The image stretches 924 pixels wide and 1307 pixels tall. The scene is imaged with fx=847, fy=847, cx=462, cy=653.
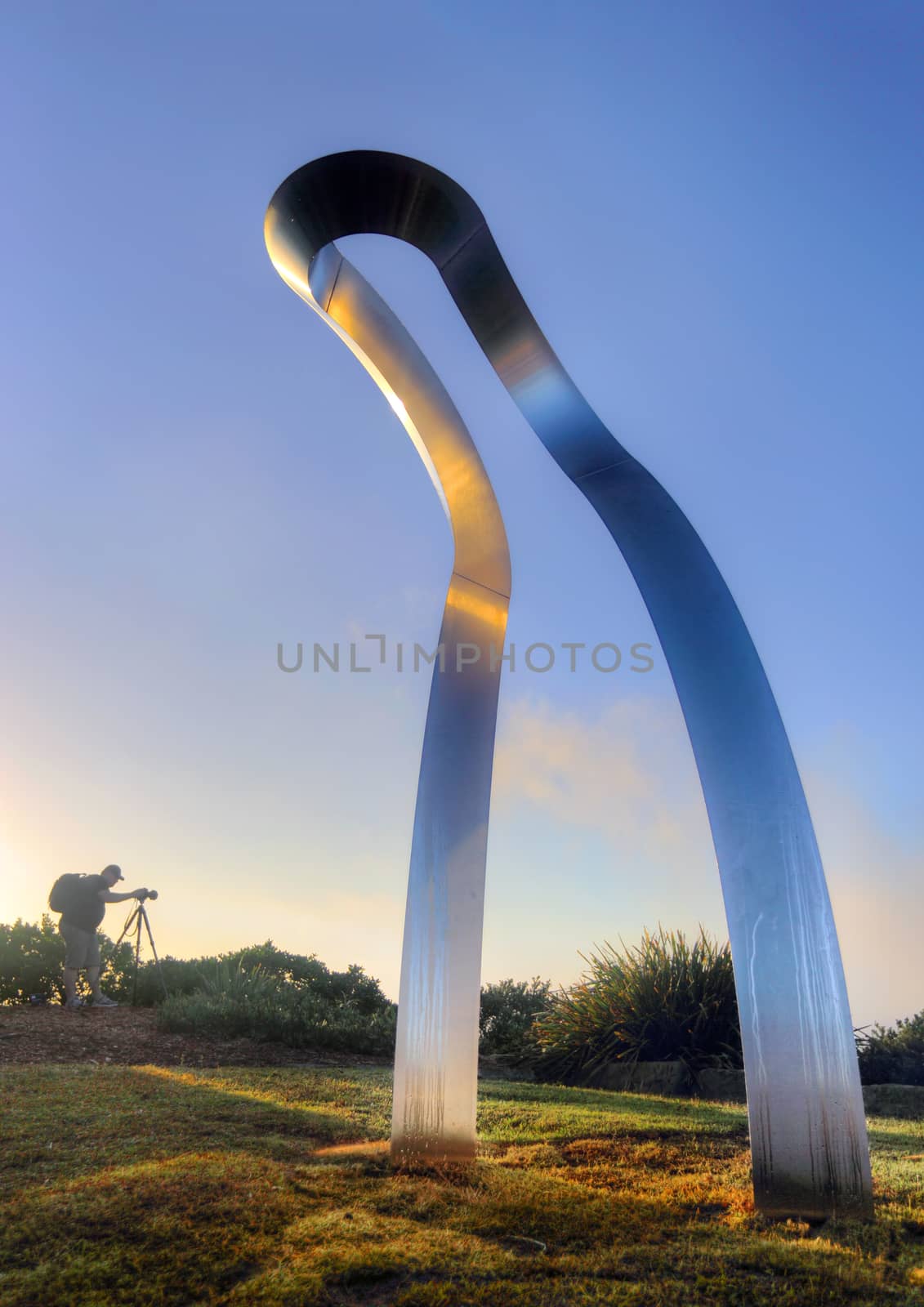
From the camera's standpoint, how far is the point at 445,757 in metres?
5.63

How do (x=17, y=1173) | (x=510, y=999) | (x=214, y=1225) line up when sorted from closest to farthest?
(x=214, y=1225) < (x=17, y=1173) < (x=510, y=999)

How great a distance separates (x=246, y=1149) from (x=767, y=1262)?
293 cm

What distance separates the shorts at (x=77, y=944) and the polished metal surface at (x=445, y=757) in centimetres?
757

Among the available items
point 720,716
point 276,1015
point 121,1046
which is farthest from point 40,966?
A: point 720,716

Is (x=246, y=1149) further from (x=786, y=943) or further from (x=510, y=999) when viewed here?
(x=510, y=999)

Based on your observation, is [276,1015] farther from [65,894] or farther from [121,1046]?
[65,894]

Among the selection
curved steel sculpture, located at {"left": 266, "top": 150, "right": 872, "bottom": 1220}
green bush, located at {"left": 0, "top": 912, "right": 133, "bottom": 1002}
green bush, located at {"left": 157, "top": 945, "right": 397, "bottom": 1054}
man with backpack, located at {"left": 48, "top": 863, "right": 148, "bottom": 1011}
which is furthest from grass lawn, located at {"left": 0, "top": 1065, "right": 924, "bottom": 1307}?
green bush, located at {"left": 0, "top": 912, "right": 133, "bottom": 1002}

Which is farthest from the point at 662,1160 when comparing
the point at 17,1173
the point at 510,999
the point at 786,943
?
the point at 510,999

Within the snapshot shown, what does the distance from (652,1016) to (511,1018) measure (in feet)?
11.1

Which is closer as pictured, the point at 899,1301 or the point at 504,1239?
the point at 899,1301

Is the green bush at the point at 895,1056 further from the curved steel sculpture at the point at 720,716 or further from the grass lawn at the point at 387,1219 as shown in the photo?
the curved steel sculpture at the point at 720,716

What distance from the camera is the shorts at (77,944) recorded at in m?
11.1

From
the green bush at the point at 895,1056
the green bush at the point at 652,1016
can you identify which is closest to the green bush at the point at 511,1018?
the green bush at the point at 652,1016

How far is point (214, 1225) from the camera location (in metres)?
3.47
